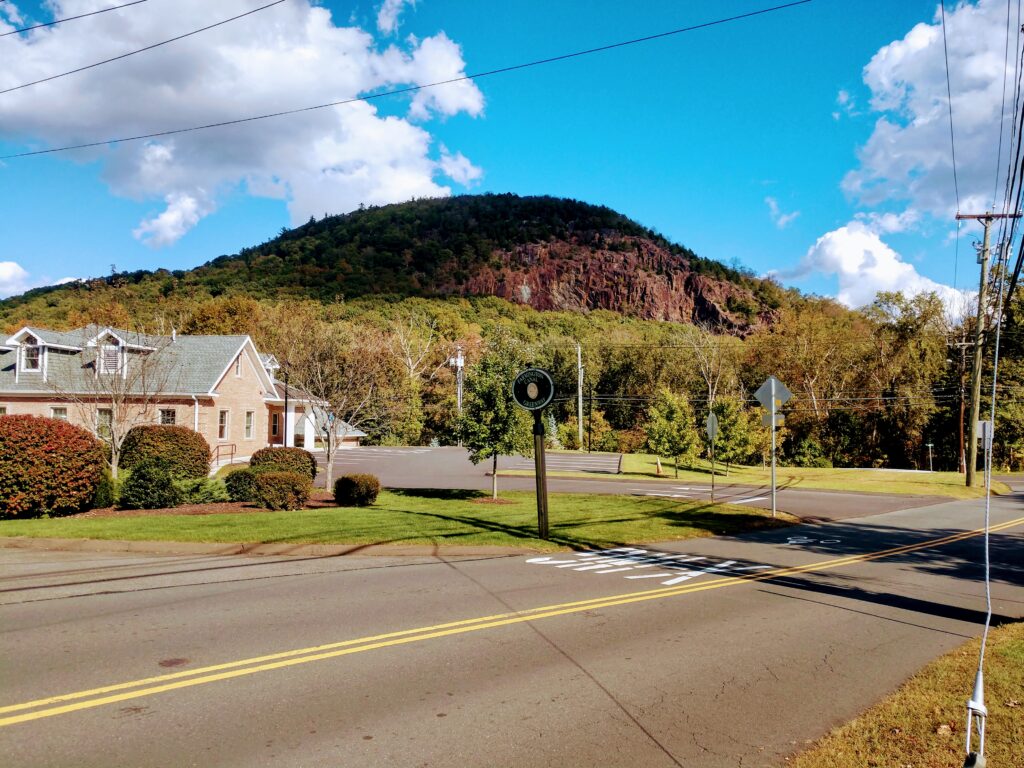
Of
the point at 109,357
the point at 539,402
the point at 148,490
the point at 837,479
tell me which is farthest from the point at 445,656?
the point at 837,479

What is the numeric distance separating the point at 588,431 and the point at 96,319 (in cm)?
4188

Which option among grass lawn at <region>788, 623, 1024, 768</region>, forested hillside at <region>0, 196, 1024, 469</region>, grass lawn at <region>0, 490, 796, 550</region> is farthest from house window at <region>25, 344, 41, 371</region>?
grass lawn at <region>788, 623, 1024, 768</region>

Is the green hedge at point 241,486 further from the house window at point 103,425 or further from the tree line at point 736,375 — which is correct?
the tree line at point 736,375

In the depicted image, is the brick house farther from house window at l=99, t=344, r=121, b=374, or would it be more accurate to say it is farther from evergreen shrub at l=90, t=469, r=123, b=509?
evergreen shrub at l=90, t=469, r=123, b=509

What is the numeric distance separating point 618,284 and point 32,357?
133 m

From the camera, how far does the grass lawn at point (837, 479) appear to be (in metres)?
32.7

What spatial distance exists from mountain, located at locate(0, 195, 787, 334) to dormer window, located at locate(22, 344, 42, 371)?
58881 mm

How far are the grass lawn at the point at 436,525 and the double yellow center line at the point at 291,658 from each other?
4.04 meters

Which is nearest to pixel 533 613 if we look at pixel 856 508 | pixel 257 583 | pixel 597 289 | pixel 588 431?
pixel 257 583

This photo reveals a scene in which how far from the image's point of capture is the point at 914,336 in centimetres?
5806

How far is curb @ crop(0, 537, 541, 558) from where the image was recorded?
11578 millimetres

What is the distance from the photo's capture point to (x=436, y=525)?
15031 mm

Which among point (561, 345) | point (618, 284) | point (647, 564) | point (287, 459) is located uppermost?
point (618, 284)

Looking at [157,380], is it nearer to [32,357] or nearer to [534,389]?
[32,357]
